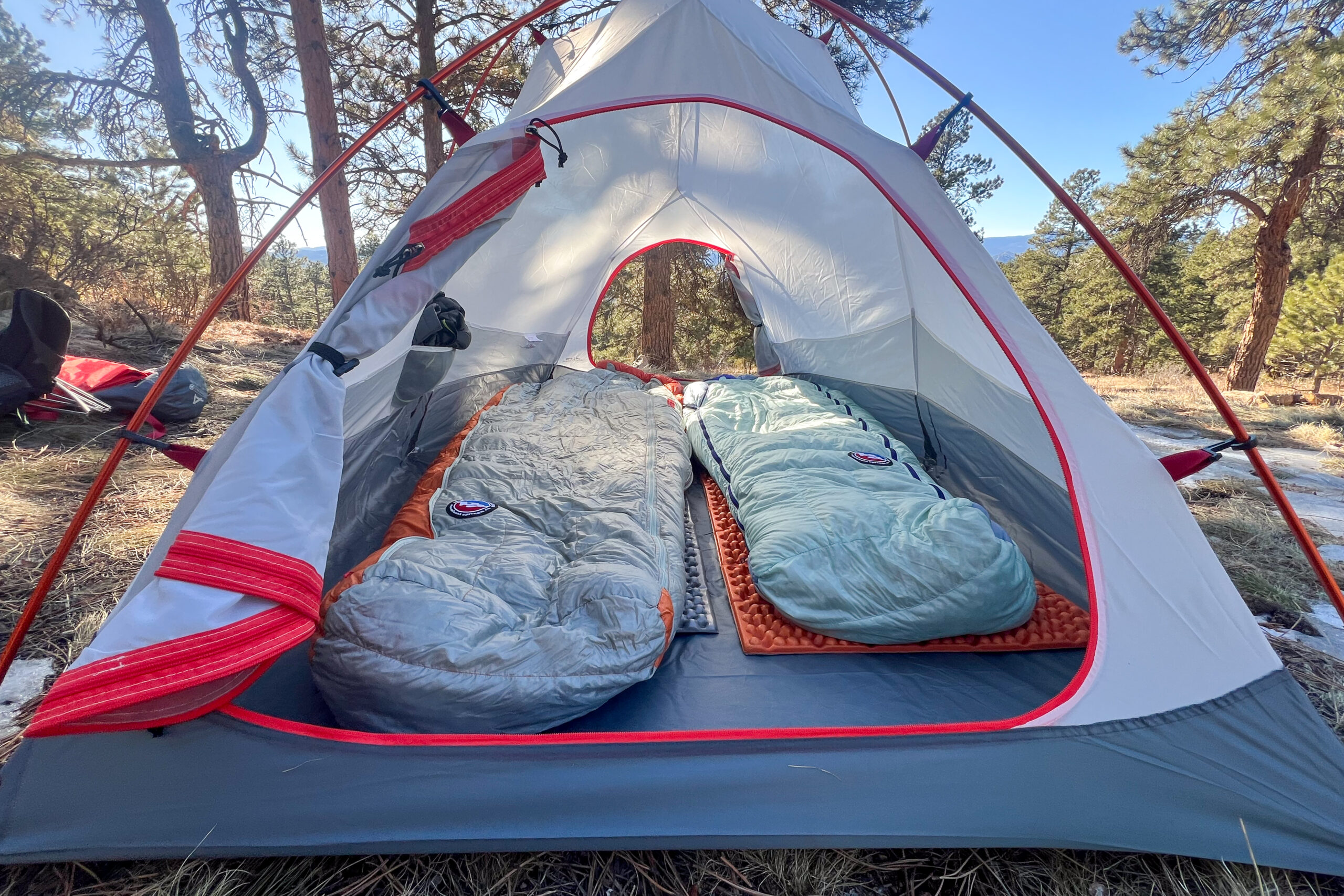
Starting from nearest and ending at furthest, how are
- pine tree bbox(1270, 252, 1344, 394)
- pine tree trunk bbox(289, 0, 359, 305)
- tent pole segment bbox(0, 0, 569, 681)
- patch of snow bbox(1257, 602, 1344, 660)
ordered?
tent pole segment bbox(0, 0, 569, 681) < patch of snow bbox(1257, 602, 1344, 660) < pine tree trunk bbox(289, 0, 359, 305) < pine tree bbox(1270, 252, 1344, 394)

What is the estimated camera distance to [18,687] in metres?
1.19

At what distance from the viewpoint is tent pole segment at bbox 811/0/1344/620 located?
1066 mm

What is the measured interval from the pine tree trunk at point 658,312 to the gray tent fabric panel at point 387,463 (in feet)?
10.7

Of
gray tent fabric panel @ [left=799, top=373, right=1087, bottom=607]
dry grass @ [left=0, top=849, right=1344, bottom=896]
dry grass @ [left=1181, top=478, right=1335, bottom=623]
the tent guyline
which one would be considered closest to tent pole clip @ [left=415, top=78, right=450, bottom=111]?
the tent guyline

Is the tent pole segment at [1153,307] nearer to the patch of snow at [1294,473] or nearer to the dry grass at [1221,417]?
the patch of snow at [1294,473]

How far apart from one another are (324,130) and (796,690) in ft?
16.4

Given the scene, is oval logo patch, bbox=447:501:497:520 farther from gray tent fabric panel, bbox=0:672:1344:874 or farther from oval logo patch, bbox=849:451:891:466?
oval logo patch, bbox=849:451:891:466

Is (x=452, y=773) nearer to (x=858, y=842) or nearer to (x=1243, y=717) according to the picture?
(x=858, y=842)

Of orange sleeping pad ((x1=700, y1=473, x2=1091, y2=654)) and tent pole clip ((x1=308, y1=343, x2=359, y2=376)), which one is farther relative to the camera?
orange sleeping pad ((x1=700, y1=473, x2=1091, y2=654))

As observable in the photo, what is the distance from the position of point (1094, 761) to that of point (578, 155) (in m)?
2.78

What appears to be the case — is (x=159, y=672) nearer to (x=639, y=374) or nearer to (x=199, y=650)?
(x=199, y=650)

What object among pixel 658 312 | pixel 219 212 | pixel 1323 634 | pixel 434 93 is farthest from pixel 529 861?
pixel 219 212

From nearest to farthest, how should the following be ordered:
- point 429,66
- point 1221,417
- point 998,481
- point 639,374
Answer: point 998,481, point 639,374, point 1221,417, point 429,66

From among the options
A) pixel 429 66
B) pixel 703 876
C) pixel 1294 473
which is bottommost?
pixel 703 876
